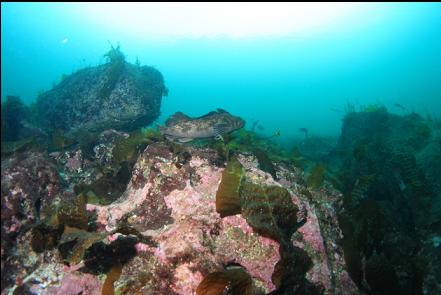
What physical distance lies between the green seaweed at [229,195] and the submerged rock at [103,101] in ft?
17.1

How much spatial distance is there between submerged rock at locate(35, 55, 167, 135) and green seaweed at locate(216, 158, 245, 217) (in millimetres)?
A: 5219

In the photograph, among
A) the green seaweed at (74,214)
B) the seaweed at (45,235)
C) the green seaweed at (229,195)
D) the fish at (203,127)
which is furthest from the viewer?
the fish at (203,127)

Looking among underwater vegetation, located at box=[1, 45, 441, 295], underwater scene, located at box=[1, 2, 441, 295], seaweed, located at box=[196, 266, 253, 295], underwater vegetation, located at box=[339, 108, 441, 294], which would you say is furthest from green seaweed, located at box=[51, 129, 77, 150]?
underwater vegetation, located at box=[339, 108, 441, 294]

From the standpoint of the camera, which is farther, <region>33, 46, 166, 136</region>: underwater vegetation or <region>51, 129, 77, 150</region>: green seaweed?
<region>33, 46, 166, 136</region>: underwater vegetation

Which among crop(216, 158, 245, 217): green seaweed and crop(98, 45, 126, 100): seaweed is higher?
crop(98, 45, 126, 100): seaweed

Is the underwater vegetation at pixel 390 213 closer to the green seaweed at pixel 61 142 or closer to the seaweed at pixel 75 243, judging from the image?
the seaweed at pixel 75 243

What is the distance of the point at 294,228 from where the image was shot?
2.87 metres

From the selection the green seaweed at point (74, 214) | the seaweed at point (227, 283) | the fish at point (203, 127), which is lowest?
the seaweed at point (227, 283)

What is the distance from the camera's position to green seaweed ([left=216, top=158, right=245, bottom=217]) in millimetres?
2838

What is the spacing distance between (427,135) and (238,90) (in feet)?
433

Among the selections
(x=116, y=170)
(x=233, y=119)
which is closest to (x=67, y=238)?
(x=116, y=170)

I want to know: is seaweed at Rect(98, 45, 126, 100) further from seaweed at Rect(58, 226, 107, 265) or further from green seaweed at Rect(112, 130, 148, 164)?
seaweed at Rect(58, 226, 107, 265)

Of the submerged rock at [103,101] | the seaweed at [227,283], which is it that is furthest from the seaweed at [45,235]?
the submerged rock at [103,101]

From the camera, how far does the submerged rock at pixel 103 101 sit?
7.83 metres
